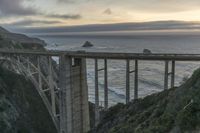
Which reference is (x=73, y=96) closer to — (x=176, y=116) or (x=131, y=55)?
(x=131, y=55)

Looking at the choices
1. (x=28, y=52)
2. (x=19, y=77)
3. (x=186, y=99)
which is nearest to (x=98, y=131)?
(x=186, y=99)

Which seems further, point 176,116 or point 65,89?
point 65,89

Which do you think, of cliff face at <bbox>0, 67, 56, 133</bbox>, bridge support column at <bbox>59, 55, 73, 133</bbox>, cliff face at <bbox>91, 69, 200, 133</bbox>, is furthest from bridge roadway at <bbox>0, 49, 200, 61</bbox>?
cliff face at <bbox>0, 67, 56, 133</bbox>

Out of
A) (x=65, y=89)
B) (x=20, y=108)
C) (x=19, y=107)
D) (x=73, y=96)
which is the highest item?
(x=65, y=89)

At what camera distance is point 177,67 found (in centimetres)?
7812

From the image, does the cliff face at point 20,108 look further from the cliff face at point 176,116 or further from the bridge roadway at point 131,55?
the cliff face at point 176,116

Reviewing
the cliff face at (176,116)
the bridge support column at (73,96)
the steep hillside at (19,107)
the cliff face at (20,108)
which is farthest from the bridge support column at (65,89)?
the cliff face at (176,116)

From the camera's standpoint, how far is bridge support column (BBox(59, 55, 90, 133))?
35.1 metres

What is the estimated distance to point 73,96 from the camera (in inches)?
1420

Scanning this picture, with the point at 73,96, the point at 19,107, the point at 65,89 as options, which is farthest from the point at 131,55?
the point at 19,107

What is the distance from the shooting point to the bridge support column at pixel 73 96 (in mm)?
35125

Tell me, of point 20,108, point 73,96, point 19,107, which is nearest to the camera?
point 73,96

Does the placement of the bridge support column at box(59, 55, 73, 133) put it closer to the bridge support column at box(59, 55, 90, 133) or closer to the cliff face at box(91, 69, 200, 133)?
the bridge support column at box(59, 55, 90, 133)

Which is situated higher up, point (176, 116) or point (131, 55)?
point (131, 55)
